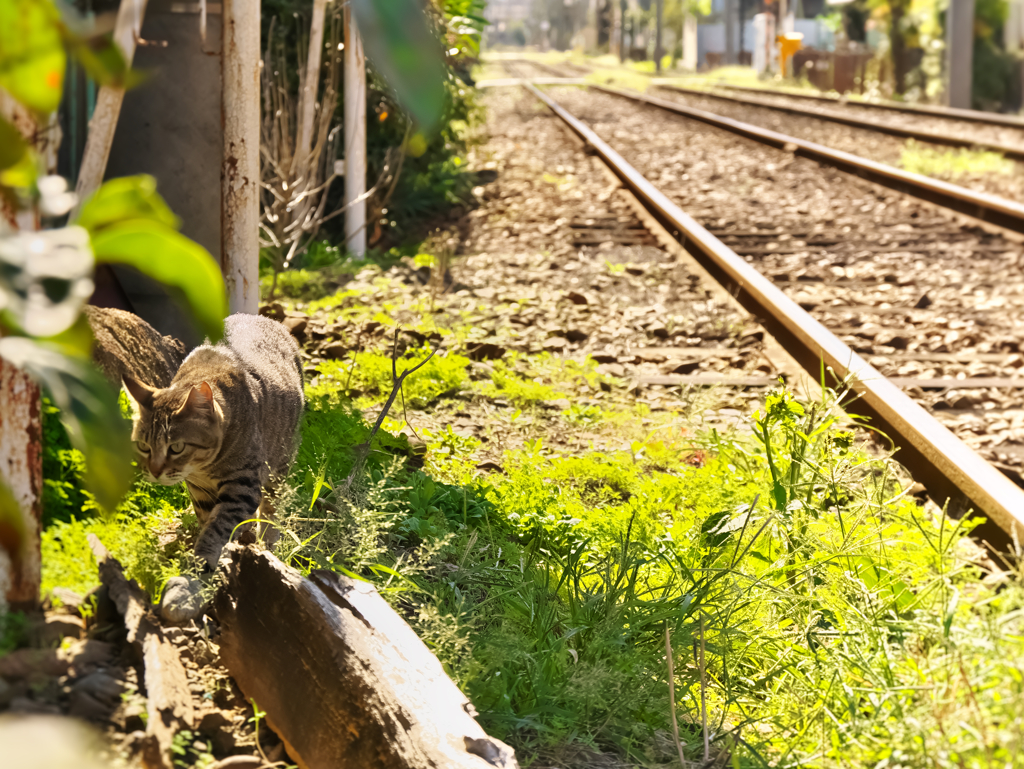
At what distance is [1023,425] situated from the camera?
3939mm

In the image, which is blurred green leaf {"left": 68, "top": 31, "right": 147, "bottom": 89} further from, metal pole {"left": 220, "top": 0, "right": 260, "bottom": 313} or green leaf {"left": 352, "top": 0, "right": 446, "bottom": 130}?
metal pole {"left": 220, "top": 0, "right": 260, "bottom": 313}

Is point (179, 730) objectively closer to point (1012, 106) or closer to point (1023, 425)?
point (1023, 425)

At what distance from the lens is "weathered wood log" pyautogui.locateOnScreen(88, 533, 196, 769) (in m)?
1.53

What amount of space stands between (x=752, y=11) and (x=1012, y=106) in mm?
48051

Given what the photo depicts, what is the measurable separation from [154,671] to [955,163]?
1240 centimetres

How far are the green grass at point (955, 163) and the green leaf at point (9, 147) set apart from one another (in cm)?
1181

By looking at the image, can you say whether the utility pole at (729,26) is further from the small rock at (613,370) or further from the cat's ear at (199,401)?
the cat's ear at (199,401)

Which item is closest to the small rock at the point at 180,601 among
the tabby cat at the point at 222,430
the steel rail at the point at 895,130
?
the tabby cat at the point at 222,430

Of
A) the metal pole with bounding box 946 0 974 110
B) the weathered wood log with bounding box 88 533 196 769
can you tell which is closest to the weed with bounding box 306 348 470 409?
the weathered wood log with bounding box 88 533 196 769

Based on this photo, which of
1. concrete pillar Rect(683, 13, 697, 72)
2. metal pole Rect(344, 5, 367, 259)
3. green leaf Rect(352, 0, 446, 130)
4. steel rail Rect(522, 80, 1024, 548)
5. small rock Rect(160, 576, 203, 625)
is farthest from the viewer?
concrete pillar Rect(683, 13, 697, 72)

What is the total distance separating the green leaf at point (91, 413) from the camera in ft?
2.46

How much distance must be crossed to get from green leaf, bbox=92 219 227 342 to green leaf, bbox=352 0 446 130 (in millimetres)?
234

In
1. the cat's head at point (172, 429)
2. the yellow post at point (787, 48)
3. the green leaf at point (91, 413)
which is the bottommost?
the cat's head at point (172, 429)

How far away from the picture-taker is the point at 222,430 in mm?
2656
